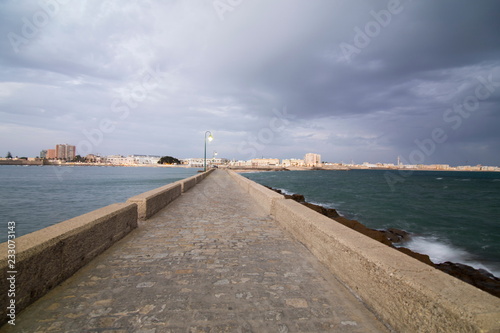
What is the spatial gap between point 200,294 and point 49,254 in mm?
1813

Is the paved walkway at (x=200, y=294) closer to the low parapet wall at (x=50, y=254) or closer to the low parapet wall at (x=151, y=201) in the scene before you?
the low parapet wall at (x=50, y=254)

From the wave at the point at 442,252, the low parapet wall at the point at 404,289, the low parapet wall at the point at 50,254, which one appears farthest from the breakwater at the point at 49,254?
the wave at the point at 442,252

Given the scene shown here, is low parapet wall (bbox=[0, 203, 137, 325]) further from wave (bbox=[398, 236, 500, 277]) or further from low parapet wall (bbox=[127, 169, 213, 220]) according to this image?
wave (bbox=[398, 236, 500, 277])

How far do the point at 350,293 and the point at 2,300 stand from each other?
352 centimetres

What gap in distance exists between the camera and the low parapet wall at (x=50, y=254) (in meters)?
2.34

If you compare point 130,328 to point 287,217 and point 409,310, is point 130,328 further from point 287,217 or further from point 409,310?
point 287,217

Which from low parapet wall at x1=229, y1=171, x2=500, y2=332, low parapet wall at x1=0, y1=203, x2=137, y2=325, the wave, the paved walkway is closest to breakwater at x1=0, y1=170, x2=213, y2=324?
low parapet wall at x1=0, y1=203, x2=137, y2=325

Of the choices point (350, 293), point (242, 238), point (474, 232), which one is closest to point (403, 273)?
point (350, 293)

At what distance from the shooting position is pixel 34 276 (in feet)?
8.45

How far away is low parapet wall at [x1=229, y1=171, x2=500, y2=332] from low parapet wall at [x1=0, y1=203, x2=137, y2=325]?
3.51 meters

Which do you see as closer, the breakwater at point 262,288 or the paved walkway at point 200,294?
the breakwater at point 262,288

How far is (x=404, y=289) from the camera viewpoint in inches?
81.3

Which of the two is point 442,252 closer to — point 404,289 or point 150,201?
point 404,289

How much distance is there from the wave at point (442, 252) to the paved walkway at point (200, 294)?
8.32 metres
